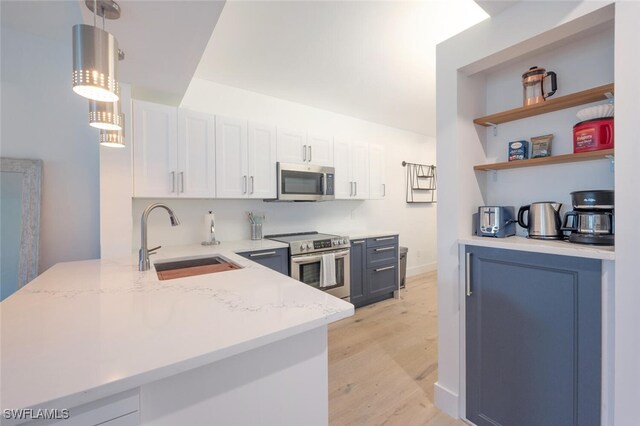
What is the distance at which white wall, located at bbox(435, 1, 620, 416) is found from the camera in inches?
63.6

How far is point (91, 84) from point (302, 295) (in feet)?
3.43

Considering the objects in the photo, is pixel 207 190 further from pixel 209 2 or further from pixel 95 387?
pixel 95 387

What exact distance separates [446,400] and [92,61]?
2446mm

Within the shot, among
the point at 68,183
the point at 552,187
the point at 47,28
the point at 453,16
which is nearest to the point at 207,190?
the point at 68,183

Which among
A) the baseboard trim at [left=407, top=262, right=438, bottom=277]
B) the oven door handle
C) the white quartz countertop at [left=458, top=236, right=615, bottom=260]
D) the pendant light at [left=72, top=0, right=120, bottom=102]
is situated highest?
the pendant light at [left=72, top=0, right=120, bottom=102]

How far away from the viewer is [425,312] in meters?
3.39

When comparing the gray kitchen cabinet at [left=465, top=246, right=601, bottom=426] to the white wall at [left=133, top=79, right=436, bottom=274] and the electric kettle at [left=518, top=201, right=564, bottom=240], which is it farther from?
the white wall at [left=133, top=79, right=436, bottom=274]

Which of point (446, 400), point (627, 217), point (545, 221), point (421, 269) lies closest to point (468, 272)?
point (545, 221)

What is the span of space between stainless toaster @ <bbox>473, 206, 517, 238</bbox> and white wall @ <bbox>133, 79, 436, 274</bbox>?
91.4 inches

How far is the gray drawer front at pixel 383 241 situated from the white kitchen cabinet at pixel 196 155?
1992mm

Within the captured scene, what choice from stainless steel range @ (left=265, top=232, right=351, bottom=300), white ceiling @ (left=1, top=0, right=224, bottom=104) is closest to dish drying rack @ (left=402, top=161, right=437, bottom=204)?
stainless steel range @ (left=265, top=232, right=351, bottom=300)

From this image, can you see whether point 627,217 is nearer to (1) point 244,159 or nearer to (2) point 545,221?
(2) point 545,221

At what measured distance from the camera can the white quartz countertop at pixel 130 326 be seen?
0.63 metres

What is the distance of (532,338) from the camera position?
56.7 inches
